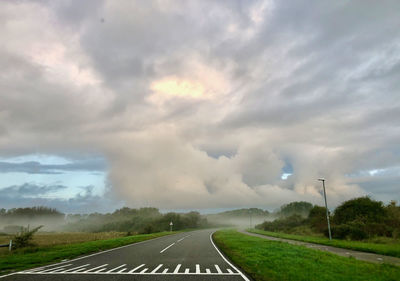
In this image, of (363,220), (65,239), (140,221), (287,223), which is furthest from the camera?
(140,221)

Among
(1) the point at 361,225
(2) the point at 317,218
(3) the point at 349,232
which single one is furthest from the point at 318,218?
(3) the point at 349,232

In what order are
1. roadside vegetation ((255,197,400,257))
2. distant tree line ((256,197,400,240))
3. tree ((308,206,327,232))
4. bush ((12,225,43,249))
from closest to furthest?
1. bush ((12,225,43,249))
2. roadside vegetation ((255,197,400,257))
3. distant tree line ((256,197,400,240))
4. tree ((308,206,327,232))

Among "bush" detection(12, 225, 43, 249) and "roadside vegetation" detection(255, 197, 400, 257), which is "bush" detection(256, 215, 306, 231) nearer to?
"roadside vegetation" detection(255, 197, 400, 257)

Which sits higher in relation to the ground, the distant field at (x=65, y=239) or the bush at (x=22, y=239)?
the bush at (x=22, y=239)

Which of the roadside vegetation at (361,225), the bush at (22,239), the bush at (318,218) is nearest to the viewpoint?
the bush at (22,239)

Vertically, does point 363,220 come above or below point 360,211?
below

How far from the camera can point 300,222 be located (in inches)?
2628

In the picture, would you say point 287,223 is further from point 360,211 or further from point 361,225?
point 361,225

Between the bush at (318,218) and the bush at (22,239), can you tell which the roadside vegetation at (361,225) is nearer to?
the bush at (318,218)

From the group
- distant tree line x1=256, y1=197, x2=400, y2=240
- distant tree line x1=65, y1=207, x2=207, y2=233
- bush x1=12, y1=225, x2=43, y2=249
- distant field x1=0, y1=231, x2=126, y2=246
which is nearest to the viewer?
bush x1=12, y1=225, x2=43, y2=249

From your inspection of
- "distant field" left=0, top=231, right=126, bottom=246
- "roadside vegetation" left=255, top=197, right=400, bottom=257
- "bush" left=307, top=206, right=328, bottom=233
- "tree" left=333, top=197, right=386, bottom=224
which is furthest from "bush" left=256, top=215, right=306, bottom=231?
"distant field" left=0, top=231, right=126, bottom=246

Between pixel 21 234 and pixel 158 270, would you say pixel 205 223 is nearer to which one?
pixel 21 234

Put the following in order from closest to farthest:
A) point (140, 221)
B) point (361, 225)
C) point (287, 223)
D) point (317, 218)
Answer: point (361, 225), point (317, 218), point (287, 223), point (140, 221)

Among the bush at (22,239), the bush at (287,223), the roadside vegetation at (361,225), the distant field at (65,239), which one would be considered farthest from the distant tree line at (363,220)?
A: the bush at (22,239)
